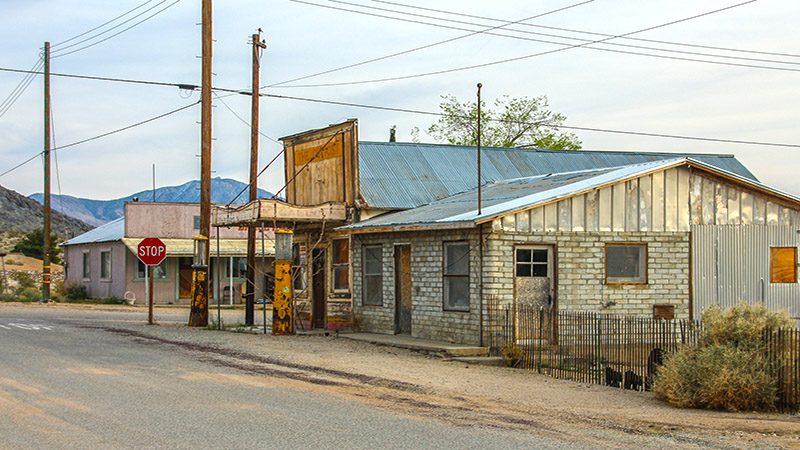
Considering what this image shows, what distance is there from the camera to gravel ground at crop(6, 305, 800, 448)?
11.8 m

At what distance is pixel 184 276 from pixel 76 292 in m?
6.05

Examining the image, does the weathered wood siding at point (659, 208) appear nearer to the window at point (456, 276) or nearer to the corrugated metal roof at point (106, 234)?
the window at point (456, 276)

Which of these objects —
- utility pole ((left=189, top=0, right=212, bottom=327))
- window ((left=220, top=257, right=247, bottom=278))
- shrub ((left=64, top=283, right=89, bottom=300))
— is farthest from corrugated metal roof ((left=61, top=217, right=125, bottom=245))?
utility pole ((left=189, top=0, right=212, bottom=327))

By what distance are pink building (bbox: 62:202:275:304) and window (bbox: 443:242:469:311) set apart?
77.9ft

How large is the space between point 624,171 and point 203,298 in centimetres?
1228

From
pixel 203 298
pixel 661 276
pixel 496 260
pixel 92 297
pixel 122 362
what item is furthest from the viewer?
pixel 92 297

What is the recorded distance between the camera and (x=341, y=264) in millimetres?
26906

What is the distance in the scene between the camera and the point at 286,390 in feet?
48.0

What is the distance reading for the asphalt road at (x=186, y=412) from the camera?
10.5 meters

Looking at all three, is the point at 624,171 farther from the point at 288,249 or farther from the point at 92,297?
the point at 92,297

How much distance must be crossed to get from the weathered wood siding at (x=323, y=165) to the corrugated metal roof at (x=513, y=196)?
1.74 meters

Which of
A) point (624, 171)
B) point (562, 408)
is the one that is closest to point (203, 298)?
point (624, 171)

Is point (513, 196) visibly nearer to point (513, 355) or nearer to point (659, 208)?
point (659, 208)

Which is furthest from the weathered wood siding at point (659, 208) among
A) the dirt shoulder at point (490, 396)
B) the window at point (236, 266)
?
the window at point (236, 266)
